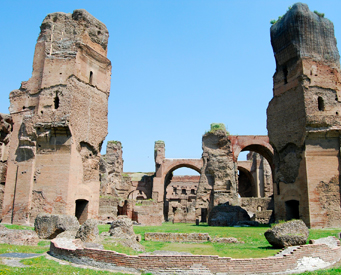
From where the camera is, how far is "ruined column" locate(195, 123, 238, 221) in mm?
23781

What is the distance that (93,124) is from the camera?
53.9ft

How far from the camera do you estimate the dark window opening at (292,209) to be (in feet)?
55.4

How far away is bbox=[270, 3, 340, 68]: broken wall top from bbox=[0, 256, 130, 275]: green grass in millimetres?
14884

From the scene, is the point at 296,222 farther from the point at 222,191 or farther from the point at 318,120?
the point at 222,191

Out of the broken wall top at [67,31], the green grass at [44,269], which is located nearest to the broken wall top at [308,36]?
the broken wall top at [67,31]

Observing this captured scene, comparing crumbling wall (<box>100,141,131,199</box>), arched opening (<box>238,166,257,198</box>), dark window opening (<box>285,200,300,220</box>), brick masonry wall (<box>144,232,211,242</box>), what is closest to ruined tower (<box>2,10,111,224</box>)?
brick masonry wall (<box>144,232,211,242</box>)

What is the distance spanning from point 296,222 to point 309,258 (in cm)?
193

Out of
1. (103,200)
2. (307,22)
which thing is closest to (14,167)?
(103,200)

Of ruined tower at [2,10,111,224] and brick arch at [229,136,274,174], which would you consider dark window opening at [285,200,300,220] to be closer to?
brick arch at [229,136,274,174]

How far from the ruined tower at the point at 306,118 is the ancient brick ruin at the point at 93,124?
4cm

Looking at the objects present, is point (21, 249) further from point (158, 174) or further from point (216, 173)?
point (158, 174)

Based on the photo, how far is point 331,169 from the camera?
1554cm

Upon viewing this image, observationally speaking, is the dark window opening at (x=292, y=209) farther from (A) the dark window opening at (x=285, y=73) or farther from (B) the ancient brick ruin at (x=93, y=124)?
(A) the dark window opening at (x=285, y=73)

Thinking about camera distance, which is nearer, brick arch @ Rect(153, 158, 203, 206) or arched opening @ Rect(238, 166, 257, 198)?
brick arch @ Rect(153, 158, 203, 206)
